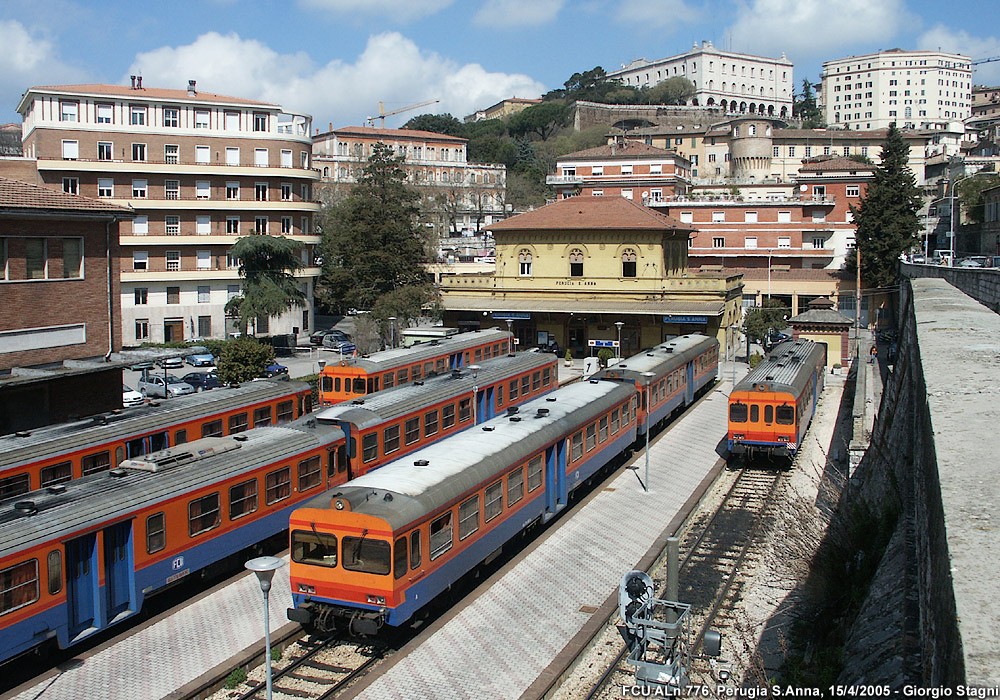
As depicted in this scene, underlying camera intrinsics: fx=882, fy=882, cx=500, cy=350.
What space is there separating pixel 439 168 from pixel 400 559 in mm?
101470

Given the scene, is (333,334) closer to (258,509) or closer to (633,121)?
(258,509)

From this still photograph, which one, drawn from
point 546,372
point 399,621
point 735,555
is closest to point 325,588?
point 399,621

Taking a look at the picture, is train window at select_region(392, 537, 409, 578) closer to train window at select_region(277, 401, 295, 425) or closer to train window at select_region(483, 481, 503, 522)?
train window at select_region(483, 481, 503, 522)

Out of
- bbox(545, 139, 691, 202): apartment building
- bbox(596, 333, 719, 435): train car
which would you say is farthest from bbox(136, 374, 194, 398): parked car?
bbox(545, 139, 691, 202): apartment building

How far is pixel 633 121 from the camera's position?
14212 centimetres

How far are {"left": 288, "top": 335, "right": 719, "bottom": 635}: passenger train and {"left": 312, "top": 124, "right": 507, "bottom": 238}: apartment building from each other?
7584cm

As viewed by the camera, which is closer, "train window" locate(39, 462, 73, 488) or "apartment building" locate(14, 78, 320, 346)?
"train window" locate(39, 462, 73, 488)

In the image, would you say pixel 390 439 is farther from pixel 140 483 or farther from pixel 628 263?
pixel 628 263

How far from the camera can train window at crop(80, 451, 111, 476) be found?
16842 millimetres

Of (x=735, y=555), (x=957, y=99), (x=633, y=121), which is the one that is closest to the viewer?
(x=735, y=555)

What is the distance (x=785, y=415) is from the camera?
23844 mm

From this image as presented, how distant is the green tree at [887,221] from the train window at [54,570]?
54.0 meters

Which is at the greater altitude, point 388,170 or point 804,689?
point 388,170

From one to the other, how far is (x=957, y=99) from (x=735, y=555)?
572 ft
